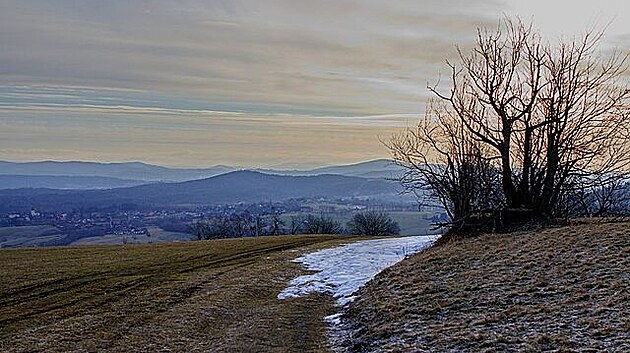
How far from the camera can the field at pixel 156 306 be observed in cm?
1229

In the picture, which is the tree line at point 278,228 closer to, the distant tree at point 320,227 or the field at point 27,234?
the distant tree at point 320,227

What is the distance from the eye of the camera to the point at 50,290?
57.5 feet

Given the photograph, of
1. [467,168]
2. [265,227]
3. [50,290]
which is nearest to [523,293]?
[50,290]

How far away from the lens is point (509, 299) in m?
12.8

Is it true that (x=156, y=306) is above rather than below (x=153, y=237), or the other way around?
above

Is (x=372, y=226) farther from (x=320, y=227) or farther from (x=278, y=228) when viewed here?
(x=278, y=228)

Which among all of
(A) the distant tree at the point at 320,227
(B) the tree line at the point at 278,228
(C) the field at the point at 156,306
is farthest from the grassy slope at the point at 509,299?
(A) the distant tree at the point at 320,227

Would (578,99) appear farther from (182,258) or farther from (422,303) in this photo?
(182,258)

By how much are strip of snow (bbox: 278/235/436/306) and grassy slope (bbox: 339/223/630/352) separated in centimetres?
116

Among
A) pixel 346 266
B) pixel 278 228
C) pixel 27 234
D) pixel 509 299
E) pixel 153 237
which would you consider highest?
pixel 509 299

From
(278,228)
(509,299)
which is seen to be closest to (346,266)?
(509,299)

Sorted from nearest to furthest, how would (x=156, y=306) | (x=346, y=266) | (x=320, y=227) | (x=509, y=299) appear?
(x=509, y=299)
(x=156, y=306)
(x=346, y=266)
(x=320, y=227)

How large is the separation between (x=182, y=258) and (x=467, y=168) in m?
15.0

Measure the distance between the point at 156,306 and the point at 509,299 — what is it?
8.91 meters
